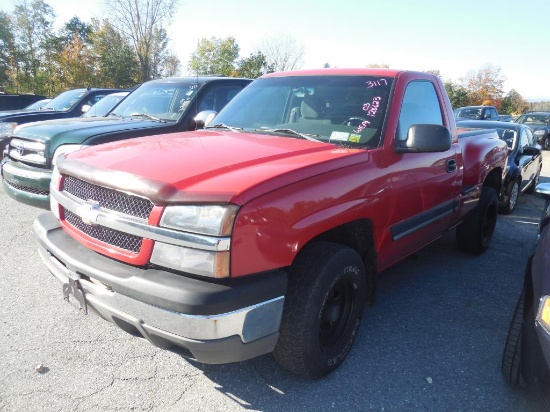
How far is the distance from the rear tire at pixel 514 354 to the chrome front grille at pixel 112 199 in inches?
87.7

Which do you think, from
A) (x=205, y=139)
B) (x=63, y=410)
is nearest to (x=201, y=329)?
(x=63, y=410)

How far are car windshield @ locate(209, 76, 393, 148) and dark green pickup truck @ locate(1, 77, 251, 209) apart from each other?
1753 mm

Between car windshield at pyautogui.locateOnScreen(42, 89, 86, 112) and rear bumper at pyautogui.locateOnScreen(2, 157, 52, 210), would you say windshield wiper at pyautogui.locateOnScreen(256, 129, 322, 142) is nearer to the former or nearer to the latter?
rear bumper at pyautogui.locateOnScreen(2, 157, 52, 210)

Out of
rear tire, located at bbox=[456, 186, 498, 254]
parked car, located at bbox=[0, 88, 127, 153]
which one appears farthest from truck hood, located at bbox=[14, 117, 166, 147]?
rear tire, located at bbox=[456, 186, 498, 254]

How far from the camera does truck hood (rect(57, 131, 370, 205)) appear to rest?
78.2 inches

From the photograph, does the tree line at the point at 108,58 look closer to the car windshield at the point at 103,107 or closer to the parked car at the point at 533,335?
the car windshield at the point at 103,107

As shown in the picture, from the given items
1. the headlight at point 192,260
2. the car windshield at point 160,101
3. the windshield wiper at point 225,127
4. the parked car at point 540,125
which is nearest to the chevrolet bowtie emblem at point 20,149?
the car windshield at point 160,101

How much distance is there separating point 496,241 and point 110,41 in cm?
2856

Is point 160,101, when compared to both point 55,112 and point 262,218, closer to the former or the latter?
point 55,112

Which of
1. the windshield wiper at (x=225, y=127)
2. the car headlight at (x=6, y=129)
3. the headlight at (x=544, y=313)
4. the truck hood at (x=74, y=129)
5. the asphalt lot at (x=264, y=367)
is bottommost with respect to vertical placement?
the asphalt lot at (x=264, y=367)

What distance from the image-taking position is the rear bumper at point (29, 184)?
4454 mm

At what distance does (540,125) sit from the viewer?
19875mm

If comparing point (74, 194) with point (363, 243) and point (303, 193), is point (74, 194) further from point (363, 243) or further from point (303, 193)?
point (363, 243)

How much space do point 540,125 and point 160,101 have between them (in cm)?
2007
